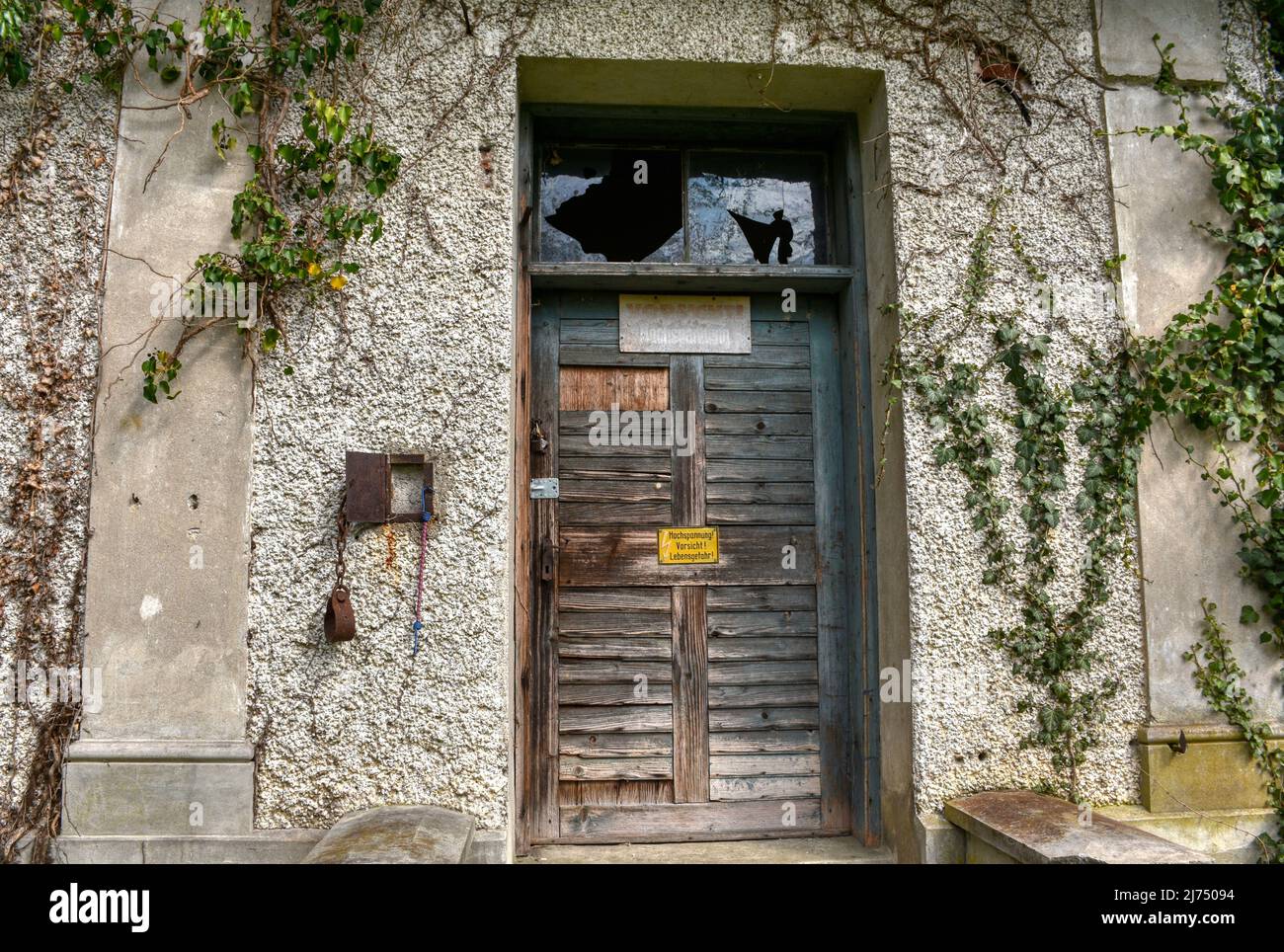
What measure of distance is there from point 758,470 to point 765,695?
878mm

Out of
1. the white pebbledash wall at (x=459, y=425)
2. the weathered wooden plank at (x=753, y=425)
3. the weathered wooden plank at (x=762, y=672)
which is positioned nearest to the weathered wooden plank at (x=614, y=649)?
the weathered wooden plank at (x=762, y=672)

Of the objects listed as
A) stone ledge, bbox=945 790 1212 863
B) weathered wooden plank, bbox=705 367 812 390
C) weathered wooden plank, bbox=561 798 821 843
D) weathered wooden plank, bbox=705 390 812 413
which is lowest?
weathered wooden plank, bbox=561 798 821 843

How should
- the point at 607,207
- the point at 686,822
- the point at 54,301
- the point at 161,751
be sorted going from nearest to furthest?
the point at 161,751, the point at 54,301, the point at 686,822, the point at 607,207

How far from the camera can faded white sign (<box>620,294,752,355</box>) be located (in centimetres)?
348

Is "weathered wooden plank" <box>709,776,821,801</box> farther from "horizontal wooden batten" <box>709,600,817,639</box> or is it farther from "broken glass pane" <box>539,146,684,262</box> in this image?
"broken glass pane" <box>539,146,684,262</box>

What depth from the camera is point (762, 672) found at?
133 inches

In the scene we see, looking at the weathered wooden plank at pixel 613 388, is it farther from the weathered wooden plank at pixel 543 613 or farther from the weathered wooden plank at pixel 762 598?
the weathered wooden plank at pixel 762 598

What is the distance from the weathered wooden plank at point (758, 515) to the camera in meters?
3.42

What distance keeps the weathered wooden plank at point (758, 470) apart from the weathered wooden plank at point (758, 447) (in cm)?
2

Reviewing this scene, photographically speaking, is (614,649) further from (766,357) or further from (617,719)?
(766,357)

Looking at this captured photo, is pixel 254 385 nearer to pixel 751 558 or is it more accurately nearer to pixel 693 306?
pixel 693 306

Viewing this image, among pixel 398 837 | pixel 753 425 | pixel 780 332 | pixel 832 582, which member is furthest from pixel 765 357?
pixel 398 837

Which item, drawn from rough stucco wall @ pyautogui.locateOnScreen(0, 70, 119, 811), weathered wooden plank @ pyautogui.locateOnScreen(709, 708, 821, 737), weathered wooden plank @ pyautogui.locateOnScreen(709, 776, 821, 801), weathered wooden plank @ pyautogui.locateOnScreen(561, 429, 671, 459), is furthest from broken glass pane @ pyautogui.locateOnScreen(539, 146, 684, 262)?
weathered wooden plank @ pyautogui.locateOnScreen(709, 776, 821, 801)
